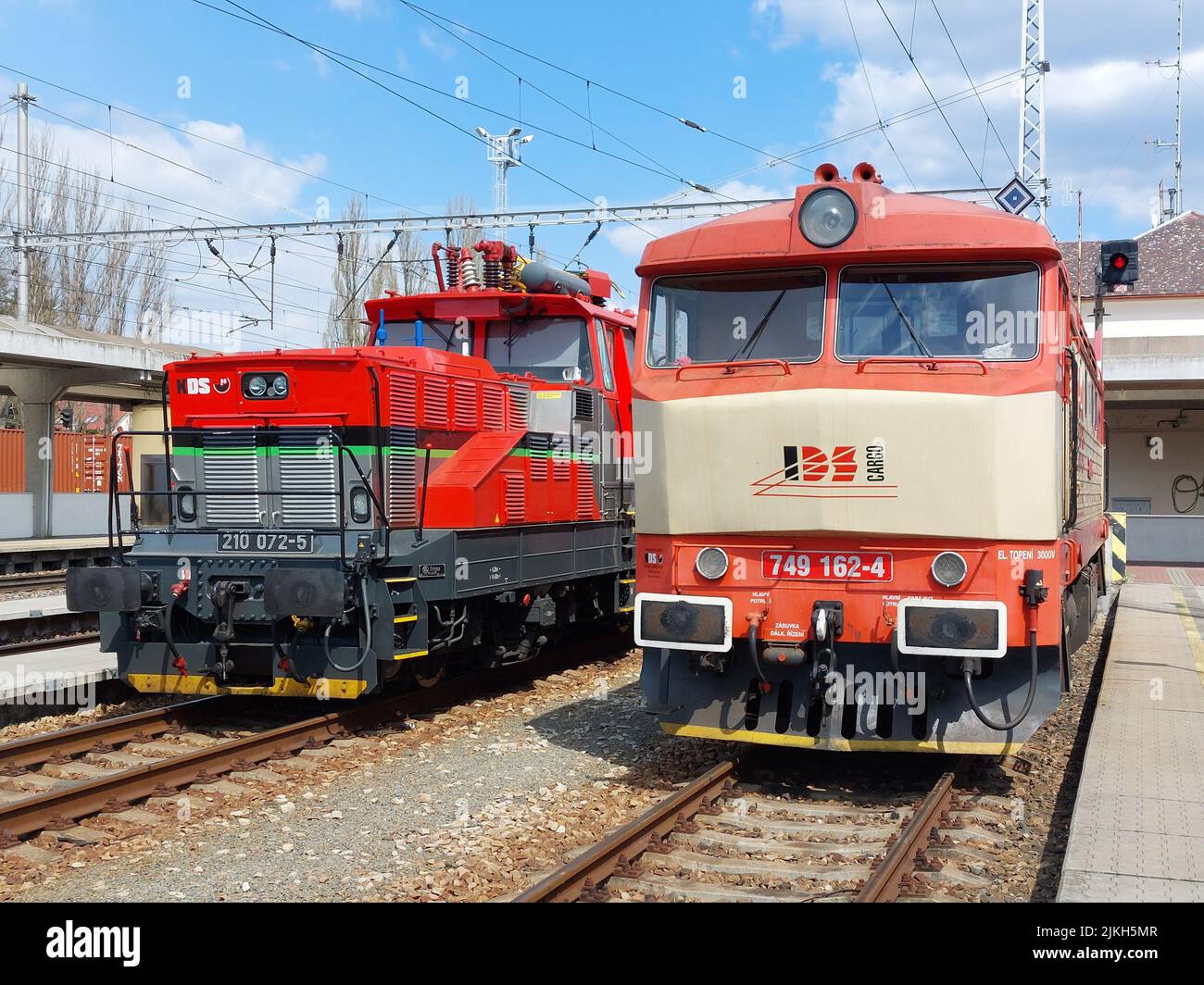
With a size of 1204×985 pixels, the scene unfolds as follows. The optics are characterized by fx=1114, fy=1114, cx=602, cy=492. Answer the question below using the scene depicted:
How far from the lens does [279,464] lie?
8398 millimetres

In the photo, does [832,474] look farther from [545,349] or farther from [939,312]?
[545,349]

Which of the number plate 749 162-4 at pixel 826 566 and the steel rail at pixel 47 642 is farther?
the steel rail at pixel 47 642

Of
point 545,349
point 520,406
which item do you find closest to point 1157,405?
point 545,349

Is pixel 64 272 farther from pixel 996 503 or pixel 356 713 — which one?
pixel 996 503

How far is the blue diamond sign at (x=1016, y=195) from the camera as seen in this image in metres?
19.7

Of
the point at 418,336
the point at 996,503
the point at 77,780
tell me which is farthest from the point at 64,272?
the point at 996,503

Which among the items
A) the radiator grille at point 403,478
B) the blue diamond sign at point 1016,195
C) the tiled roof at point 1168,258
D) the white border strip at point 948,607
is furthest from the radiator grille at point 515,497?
the tiled roof at point 1168,258

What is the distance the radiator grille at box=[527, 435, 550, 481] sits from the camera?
961 centimetres

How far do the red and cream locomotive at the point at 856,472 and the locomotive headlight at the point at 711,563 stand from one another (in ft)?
0.05

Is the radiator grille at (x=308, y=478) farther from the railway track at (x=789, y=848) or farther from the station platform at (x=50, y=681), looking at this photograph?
the railway track at (x=789, y=848)

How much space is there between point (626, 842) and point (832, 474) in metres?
2.37

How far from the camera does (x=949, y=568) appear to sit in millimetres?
6285

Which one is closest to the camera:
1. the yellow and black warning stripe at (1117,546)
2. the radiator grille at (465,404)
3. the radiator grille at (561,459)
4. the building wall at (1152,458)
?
the radiator grille at (465,404)

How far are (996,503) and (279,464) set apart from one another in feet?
16.8
